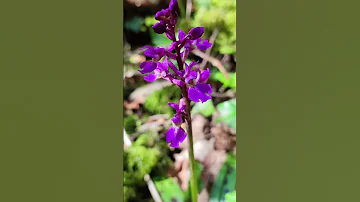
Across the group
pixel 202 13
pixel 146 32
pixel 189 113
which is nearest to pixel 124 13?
pixel 146 32

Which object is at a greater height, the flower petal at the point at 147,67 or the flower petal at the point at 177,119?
the flower petal at the point at 147,67

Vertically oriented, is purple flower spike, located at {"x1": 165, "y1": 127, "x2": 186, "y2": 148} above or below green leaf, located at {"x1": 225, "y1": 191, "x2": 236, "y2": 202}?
above

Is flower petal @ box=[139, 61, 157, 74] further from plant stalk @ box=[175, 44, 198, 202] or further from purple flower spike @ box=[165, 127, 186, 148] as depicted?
purple flower spike @ box=[165, 127, 186, 148]

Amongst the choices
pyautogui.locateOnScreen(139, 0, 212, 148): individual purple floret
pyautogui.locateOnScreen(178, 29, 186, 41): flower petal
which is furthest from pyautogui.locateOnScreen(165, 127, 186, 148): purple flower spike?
pyautogui.locateOnScreen(178, 29, 186, 41): flower petal

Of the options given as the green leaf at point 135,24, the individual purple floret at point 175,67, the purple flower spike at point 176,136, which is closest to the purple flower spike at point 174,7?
the individual purple floret at point 175,67

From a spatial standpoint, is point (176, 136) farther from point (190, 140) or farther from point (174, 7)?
point (174, 7)

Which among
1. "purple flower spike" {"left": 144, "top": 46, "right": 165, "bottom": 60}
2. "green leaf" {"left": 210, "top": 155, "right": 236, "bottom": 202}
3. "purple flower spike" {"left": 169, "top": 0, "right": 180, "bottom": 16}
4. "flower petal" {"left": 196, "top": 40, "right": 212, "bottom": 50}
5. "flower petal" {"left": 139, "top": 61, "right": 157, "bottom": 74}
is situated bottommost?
"green leaf" {"left": 210, "top": 155, "right": 236, "bottom": 202}

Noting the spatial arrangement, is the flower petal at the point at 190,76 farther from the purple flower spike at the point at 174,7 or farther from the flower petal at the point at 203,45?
the purple flower spike at the point at 174,7

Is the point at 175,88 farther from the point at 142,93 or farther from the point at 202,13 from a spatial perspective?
the point at 202,13

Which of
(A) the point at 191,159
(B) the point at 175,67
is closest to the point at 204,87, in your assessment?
(B) the point at 175,67
